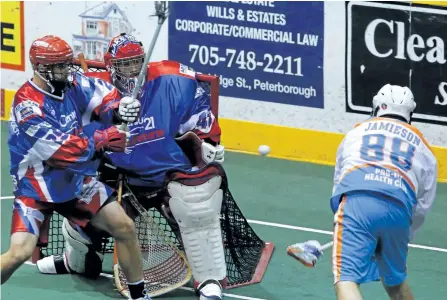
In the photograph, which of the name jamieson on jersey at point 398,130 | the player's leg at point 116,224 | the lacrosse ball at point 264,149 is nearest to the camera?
the name jamieson on jersey at point 398,130

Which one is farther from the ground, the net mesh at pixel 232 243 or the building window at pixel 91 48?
the building window at pixel 91 48

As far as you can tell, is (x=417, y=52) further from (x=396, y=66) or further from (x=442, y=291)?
(x=442, y=291)

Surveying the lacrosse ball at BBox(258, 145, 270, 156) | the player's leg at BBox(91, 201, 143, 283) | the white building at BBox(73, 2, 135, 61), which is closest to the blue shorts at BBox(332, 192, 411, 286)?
the player's leg at BBox(91, 201, 143, 283)

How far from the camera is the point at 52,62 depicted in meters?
7.03

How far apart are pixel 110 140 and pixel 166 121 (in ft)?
2.25

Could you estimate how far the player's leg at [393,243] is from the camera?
6309mm

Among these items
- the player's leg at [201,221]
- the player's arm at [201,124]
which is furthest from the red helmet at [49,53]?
the player's leg at [201,221]

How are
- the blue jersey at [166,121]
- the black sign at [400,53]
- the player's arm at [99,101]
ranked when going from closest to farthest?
1. the player's arm at [99,101]
2. the blue jersey at [166,121]
3. the black sign at [400,53]

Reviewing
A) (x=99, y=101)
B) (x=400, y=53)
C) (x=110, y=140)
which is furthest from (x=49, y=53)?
Result: (x=400, y=53)

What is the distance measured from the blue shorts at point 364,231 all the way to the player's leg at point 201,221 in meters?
1.41

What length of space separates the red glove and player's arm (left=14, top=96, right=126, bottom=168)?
0.10m

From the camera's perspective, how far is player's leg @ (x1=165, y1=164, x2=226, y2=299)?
7617 mm

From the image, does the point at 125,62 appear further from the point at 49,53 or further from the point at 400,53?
the point at 400,53

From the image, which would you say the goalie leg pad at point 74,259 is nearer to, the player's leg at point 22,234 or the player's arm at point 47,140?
the player's leg at point 22,234
